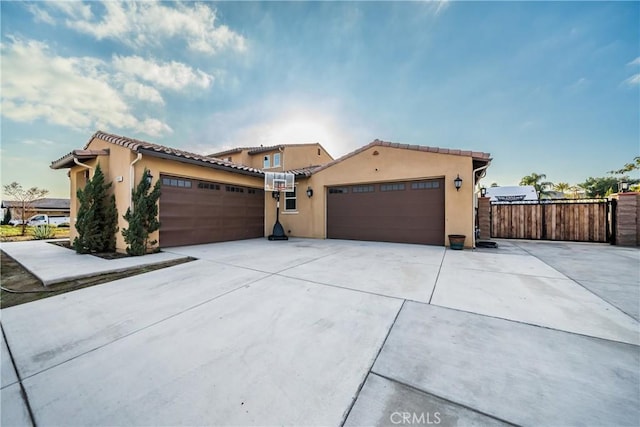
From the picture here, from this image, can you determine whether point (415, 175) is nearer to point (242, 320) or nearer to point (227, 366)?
point (242, 320)

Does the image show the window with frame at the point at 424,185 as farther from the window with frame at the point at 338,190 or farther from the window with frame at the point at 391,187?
the window with frame at the point at 338,190

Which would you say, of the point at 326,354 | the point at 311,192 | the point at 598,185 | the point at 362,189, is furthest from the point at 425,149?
the point at 598,185

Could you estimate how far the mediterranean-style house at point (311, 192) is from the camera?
7145mm

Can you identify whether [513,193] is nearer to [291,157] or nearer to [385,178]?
[385,178]

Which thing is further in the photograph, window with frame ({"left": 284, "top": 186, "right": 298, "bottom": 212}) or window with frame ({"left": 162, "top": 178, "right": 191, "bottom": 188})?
window with frame ({"left": 284, "top": 186, "right": 298, "bottom": 212})

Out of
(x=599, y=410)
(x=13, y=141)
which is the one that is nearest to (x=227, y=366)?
(x=599, y=410)

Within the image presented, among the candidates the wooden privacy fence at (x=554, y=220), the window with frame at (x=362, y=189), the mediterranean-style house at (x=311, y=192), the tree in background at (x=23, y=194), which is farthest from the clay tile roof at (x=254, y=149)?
the wooden privacy fence at (x=554, y=220)

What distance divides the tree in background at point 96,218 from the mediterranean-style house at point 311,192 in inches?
13.0

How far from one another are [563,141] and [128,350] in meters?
19.2

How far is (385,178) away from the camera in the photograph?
8844 mm

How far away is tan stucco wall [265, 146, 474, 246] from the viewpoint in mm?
A: 7598

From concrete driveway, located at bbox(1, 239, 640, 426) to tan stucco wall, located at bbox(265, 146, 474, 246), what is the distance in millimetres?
3960

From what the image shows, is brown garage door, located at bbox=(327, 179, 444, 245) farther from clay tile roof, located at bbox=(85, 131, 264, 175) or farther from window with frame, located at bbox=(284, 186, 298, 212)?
clay tile roof, located at bbox=(85, 131, 264, 175)
